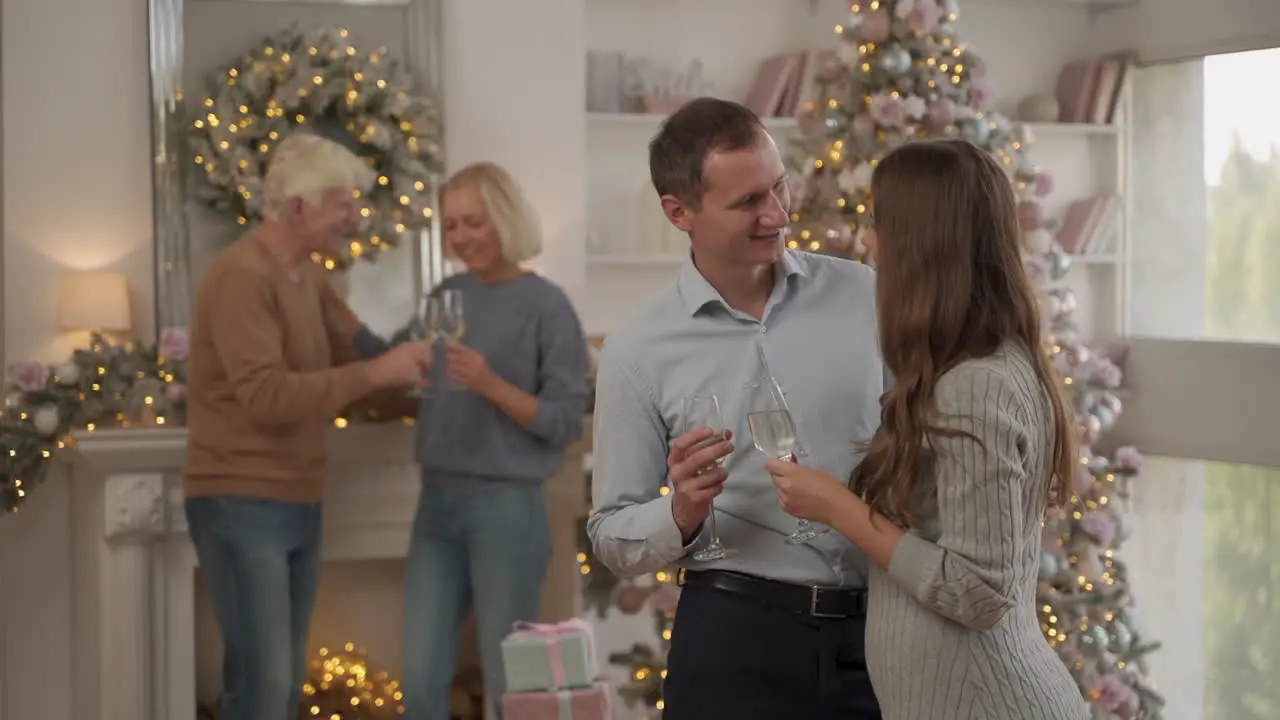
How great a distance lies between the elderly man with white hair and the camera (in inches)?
157

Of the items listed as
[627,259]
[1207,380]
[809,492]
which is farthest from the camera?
[1207,380]

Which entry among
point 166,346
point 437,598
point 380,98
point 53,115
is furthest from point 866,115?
point 53,115

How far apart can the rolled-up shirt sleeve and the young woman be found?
0.31m

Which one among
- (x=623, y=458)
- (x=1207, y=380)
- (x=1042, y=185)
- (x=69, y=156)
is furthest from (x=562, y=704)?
(x=1207, y=380)

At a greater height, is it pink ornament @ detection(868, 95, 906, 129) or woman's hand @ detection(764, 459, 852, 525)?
pink ornament @ detection(868, 95, 906, 129)

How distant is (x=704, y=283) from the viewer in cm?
248

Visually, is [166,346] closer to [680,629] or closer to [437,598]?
[437,598]

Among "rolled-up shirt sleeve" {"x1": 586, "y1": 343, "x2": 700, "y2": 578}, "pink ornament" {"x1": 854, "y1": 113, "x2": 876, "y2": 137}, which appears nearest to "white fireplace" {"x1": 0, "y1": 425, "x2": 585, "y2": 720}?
"pink ornament" {"x1": 854, "y1": 113, "x2": 876, "y2": 137}

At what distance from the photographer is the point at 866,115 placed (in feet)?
15.4

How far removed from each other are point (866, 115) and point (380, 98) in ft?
4.83

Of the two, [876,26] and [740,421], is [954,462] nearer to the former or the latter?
[740,421]

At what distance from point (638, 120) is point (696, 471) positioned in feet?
11.9

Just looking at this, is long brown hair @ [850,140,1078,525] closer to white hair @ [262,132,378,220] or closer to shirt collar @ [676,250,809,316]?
shirt collar @ [676,250,809,316]

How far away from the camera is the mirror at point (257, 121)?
4914mm
